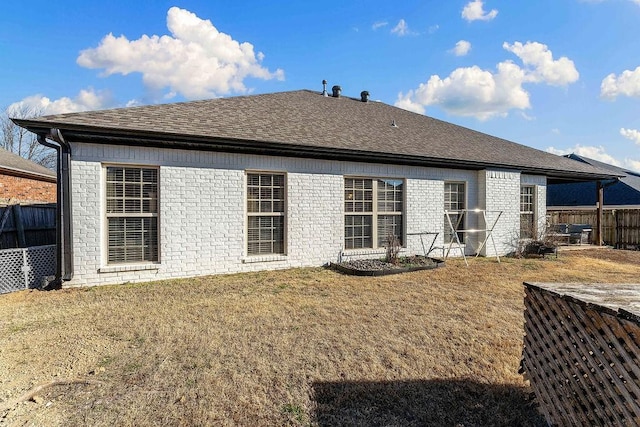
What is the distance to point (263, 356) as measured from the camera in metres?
3.53

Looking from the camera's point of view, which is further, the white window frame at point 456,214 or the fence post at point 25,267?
the white window frame at point 456,214

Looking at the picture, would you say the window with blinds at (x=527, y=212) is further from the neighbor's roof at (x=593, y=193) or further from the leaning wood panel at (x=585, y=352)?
the neighbor's roof at (x=593, y=193)

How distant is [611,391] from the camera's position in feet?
6.24

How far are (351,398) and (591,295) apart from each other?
189cm

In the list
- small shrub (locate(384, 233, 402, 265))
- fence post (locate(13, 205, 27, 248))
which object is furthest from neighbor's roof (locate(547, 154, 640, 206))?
fence post (locate(13, 205, 27, 248))

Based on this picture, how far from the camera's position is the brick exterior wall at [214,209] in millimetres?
6441

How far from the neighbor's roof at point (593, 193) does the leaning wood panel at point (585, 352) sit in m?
23.9

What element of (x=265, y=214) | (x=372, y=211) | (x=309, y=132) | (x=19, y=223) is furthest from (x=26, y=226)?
(x=372, y=211)

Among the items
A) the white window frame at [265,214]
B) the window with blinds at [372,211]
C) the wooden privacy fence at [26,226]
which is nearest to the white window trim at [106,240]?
the white window frame at [265,214]

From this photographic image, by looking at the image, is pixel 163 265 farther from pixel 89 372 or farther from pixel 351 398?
pixel 351 398

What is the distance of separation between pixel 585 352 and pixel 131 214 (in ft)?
23.7

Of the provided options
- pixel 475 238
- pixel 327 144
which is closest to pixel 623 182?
pixel 475 238

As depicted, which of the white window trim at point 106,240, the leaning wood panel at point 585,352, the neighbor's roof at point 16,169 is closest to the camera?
the leaning wood panel at point 585,352

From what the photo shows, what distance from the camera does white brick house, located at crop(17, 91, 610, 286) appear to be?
21.2ft
